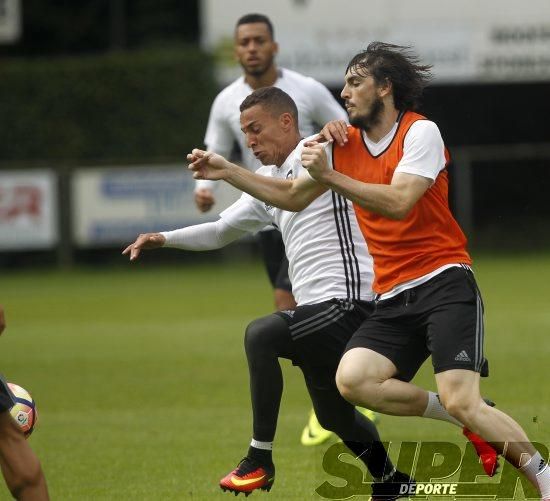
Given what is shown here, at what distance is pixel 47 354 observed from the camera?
43.3 feet

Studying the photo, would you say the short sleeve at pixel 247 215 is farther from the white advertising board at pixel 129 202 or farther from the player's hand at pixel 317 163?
the white advertising board at pixel 129 202

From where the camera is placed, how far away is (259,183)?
6219 millimetres

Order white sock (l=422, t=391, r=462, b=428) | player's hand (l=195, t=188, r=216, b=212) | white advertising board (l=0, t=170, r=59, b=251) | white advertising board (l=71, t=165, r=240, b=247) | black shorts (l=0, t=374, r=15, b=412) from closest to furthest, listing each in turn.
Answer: black shorts (l=0, t=374, r=15, b=412)
white sock (l=422, t=391, r=462, b=428)
player's hand (l=195, t=188, r=216, b=212)
white advertising board (l=71, t=165, r=240, b=247)
white advertising board (l=0, t=170, r=59, b=251)

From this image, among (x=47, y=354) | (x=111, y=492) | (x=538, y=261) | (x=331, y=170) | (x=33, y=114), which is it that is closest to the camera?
(x=331, y=170)

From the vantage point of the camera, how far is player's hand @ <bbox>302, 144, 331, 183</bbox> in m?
5.82

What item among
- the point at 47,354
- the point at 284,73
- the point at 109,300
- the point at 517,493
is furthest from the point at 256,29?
the point at 109,300

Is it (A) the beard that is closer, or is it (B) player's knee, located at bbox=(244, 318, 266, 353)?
(A) the beard

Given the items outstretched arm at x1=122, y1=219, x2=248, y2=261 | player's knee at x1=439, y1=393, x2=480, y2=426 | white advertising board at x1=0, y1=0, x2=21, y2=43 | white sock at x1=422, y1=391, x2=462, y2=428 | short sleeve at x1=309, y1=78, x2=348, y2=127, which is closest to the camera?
player's knee at x1=439, y1=393, x2=480, y2=426

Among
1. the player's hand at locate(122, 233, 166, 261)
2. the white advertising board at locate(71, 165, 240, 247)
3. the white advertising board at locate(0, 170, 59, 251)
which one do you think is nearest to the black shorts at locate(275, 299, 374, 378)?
the player's hand at locate(122, 233, 166, 261)

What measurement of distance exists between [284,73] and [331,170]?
3.70 meters

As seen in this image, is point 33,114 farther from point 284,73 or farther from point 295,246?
point 295,246

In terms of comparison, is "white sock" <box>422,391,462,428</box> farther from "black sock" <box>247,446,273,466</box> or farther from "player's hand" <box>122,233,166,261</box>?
"player's hand" <box>122,233,166,261</box>

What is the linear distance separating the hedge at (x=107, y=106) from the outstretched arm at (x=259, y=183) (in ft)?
60.0

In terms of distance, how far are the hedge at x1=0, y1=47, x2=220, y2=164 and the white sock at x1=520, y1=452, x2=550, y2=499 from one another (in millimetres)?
19066
